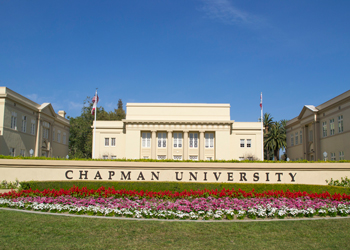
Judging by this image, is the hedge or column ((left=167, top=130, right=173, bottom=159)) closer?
the hedge

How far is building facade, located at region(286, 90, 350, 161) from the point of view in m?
35.2

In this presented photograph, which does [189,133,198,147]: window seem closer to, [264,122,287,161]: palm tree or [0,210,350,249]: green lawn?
[264,122,287,161]: palm tree

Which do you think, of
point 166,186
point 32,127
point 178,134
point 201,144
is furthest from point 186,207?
point 178,134

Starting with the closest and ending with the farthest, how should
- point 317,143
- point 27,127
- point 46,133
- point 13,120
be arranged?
point 13,120, point 27,127, point 317,143, point 46,133

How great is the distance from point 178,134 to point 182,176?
3135 cm

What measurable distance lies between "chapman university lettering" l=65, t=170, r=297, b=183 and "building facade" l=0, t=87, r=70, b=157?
1831 cm

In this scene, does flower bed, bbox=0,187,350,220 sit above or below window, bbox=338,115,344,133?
below

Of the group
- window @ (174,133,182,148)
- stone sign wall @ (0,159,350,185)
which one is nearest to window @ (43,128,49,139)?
window @ (174,133,182,148)

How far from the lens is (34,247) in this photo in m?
7.48

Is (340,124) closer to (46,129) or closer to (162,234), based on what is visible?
(162,234)

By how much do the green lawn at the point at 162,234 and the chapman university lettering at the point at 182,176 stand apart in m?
7.89

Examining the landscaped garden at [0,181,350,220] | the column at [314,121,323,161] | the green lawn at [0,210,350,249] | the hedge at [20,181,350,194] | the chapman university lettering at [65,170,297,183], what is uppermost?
the column at [314,121,323,161]

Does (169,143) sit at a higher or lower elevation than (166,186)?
higher

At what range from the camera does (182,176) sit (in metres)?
18.4
